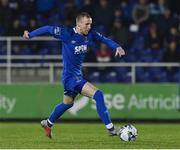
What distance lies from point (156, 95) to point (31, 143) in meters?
9.77

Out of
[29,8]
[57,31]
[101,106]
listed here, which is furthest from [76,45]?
[29,8]

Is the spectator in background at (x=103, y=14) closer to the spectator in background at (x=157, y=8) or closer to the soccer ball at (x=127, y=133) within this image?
the spectator in background at (x=157, y=8)

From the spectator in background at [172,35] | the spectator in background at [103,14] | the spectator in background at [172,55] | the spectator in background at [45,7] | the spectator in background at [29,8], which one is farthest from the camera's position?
the spectator in background at [45,7]

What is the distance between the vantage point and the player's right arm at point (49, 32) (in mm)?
13352

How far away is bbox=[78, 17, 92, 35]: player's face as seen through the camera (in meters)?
13.3

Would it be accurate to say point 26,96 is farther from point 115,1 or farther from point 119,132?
point 119,132

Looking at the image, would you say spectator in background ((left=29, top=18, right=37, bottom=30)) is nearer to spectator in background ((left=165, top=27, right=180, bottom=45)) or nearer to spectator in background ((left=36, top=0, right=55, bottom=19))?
spectator in background ((left=36, top=0, right=55, bottom=19))

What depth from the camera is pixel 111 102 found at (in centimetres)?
2231

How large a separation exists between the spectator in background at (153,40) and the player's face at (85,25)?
9099 mm

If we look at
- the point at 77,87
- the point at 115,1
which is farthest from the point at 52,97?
the point at 77,87

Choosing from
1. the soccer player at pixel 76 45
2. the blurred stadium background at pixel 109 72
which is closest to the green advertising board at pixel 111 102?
the blurred stadium background at pixel 109 72

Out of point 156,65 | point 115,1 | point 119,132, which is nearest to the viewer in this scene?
point 119,132

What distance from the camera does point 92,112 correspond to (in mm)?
22266

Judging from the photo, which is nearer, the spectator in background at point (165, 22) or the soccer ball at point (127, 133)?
the soccer ball at point (127, 133)
